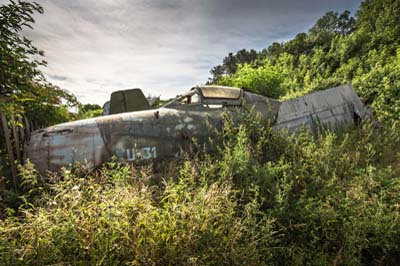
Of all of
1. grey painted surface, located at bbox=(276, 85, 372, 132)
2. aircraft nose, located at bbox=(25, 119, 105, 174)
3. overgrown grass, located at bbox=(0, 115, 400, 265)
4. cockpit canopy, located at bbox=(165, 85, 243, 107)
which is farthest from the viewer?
grey painted surface, located at bbox=(276, 85, 372, 132)

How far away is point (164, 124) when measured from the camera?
4.38 metres

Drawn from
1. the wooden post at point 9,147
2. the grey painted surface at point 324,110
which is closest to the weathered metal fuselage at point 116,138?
the wooden post at point 9,147

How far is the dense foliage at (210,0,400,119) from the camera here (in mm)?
7566

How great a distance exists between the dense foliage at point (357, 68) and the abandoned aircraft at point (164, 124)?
10.5 feet

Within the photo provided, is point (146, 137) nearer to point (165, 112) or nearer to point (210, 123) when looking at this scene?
point (165, 112)

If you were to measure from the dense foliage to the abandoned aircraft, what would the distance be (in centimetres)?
321

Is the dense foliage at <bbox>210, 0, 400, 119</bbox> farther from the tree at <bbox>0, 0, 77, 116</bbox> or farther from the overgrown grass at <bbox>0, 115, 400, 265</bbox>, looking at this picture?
the tree at <bbox>0, 0, 77, 116</bbox>

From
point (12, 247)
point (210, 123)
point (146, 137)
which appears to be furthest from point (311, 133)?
point (12, 247)

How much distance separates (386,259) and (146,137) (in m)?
3.96

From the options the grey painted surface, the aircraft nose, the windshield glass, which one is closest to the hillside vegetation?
the aircraft nose

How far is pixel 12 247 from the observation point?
1673 mm

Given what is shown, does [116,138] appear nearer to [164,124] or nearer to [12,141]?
[164,124]

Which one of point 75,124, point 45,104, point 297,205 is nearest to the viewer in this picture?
point 297,205

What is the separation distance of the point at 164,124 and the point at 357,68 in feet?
79.8
